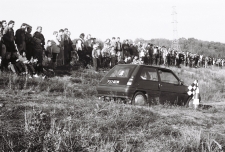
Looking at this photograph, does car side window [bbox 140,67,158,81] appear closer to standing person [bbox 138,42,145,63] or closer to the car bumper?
the car bumper

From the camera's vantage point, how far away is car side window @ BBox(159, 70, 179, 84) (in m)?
11.4

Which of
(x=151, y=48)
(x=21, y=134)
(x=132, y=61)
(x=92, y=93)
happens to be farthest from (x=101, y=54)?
(x=21, y=134)

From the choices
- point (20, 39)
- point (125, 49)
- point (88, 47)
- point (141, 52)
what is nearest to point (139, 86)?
point (20, 39)

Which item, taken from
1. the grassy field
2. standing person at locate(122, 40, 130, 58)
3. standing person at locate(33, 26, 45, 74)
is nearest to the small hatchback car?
the grassy field

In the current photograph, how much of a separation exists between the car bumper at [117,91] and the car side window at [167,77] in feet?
5.73

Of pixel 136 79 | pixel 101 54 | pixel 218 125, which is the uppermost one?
pixel 101 54

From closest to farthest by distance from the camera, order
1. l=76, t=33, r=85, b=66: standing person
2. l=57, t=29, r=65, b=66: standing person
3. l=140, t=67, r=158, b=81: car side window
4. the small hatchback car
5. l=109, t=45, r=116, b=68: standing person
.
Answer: the small hatchback car, l=140, t=67, r=158, b=81: car side window, l=57, t=29, r=65, b=66: standing person, l=76, t=33, r=85, b=66: standing person, l=109, t=45, r=116, b=68: standing person

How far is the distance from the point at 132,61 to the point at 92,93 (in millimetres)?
9099

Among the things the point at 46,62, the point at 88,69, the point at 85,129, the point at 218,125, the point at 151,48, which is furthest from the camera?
the point at 151,48

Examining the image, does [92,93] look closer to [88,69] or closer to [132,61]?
[88,69]

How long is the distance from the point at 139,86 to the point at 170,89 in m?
1.66

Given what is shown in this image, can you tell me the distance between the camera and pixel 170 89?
11477 mm

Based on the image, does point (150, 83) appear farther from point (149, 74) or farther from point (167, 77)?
point (167, 77)

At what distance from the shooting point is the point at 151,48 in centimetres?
2616
